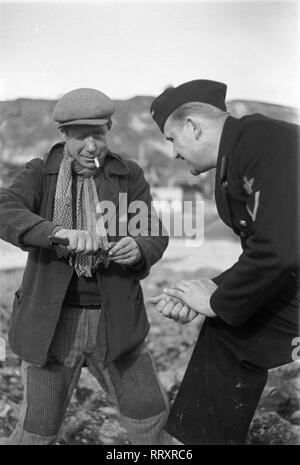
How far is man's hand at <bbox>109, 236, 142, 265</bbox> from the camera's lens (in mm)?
1627

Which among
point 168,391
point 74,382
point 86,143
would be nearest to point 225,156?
point 86,143

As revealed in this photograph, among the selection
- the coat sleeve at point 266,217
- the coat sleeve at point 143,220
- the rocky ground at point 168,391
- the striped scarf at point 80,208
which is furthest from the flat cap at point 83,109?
the rocky ground at point 168,391

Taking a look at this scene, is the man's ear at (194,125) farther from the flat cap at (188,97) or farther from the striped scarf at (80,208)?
the striped scarf at (80,208)

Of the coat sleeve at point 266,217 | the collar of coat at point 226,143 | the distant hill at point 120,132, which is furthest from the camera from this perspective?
the distant hill at point 120,132

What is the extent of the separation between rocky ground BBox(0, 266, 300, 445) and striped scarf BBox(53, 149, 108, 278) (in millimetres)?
677

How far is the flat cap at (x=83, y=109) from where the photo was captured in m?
1.64

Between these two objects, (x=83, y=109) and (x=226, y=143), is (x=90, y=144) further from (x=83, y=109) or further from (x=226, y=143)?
(x=226, y=143)

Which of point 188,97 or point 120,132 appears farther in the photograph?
point 120,132

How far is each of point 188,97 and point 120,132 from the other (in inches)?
40.8

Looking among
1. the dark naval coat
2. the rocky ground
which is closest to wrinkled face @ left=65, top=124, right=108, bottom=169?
the dark naval coat

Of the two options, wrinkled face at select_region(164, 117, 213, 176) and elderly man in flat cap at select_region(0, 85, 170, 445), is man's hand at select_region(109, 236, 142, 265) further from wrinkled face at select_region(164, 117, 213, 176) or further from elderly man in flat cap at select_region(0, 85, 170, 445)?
wrinkled face at select_region(164, 117, 213, 176)

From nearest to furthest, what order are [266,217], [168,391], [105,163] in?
1. [266,217]
2. [105,163]
3. [168,391]

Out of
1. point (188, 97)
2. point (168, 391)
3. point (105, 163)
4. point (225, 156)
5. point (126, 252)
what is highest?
point (188, 97)

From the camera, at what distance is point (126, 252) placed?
1639mm
